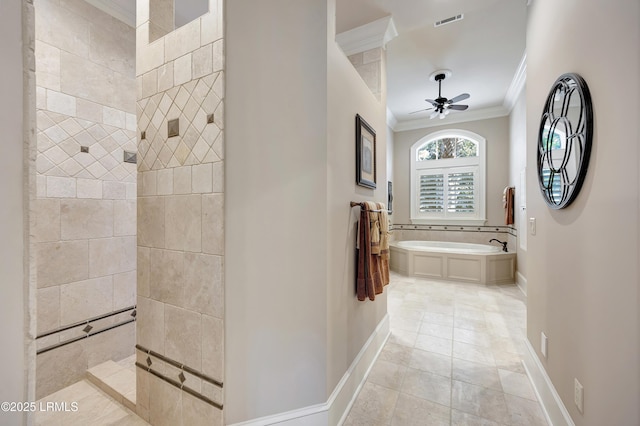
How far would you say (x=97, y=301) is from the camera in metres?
2.14

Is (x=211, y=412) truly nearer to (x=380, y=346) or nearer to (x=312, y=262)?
(x=312, y=262)

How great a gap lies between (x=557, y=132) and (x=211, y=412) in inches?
97.6

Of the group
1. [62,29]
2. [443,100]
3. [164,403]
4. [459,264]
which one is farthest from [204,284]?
[459,264]

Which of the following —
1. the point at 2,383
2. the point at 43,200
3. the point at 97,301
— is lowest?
the point at 97,301

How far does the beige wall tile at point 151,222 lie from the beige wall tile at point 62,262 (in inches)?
35.5

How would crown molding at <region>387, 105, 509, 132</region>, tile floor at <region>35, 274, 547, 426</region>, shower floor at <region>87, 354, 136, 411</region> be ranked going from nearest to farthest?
tile floor at <region>35, 274, 547, 426</region> < shower floor at <region>87, 354, 136, 411</region> < crown molding at <region>387, 105, 509, 132</region>

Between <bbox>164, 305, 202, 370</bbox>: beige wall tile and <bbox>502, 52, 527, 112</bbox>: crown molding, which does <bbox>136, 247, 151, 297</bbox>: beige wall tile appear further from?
<bbox>502, 52, 527, 112</bbox>: crown molding

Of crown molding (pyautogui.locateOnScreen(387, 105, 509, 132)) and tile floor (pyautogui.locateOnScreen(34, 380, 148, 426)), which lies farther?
crown molding (pyautogui.locateOnScreen(387, 105, 509, 132))

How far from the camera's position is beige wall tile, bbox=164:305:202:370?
1.38 m

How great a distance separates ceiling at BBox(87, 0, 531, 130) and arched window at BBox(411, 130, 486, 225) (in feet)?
2.15

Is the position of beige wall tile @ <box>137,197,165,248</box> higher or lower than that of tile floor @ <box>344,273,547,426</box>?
higher

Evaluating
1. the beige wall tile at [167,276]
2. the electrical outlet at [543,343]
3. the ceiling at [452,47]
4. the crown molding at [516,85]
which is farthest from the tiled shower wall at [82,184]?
the crown molding at [516,85]

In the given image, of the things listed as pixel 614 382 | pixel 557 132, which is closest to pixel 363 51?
pixel 557 132

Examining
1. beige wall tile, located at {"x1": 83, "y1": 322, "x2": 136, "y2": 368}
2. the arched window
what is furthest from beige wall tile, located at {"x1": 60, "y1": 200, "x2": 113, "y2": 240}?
the arched window
